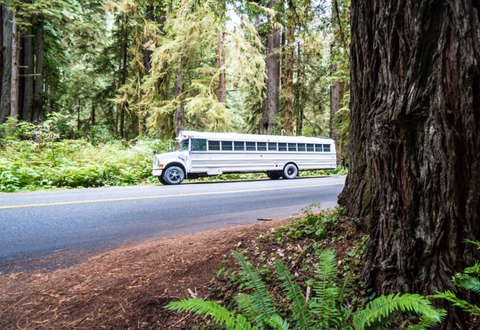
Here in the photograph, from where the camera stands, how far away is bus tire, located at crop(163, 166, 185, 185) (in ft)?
37.1

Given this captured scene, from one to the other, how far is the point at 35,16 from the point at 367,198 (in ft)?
70.4

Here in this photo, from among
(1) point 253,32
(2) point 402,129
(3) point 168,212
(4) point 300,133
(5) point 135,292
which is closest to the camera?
(2) point 402,129

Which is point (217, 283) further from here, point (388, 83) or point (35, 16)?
point (35, 16)

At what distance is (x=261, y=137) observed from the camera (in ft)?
46.2

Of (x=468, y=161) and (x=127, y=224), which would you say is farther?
(x=127, y=224)

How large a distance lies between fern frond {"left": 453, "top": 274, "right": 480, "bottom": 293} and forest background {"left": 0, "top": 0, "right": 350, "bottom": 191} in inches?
207

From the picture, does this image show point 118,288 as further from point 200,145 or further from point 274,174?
point 274,174

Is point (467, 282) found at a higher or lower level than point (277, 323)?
higher

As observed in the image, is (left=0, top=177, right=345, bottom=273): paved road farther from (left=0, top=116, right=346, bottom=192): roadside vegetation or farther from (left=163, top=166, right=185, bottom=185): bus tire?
(left=163, top=166, right=185, bottom=185): bus tire

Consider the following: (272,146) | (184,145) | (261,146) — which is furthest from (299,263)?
(272,146)

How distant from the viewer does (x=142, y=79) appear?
1797 centimetres

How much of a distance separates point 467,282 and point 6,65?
23324 millimetres

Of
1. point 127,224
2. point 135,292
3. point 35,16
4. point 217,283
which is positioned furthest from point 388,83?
point 35,16

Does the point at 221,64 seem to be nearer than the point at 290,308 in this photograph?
No
